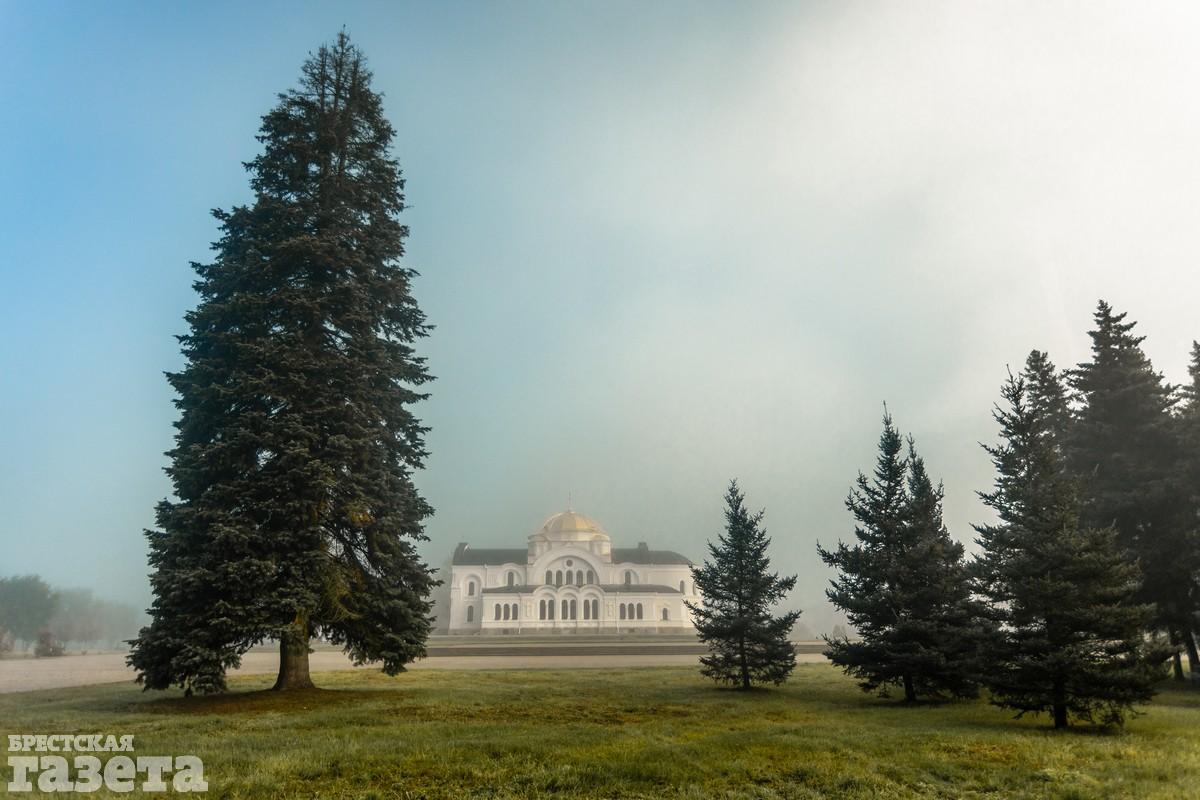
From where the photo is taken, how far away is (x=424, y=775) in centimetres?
900

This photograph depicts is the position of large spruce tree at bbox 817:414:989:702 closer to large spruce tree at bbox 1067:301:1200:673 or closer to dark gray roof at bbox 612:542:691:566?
large spruce tree at bbox 1067:301:1200:673

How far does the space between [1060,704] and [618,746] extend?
9596 mm

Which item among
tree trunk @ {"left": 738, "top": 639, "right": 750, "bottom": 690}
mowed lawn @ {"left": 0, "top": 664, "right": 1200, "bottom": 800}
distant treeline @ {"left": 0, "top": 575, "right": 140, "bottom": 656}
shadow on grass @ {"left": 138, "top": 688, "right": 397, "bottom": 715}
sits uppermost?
mowed lawn @ {"left": 0, "top": 664, "right": 1200, "bottom": 800}

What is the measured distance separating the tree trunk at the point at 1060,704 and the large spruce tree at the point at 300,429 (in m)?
14.9

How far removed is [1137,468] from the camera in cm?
2327

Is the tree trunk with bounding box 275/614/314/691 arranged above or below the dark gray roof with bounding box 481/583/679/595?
above

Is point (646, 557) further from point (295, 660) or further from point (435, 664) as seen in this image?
point (295, 660)

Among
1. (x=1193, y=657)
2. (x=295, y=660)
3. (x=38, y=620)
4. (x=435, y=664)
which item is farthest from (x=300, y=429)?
(x=38, y=620)

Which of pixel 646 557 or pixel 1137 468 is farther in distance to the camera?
pixel 646 557

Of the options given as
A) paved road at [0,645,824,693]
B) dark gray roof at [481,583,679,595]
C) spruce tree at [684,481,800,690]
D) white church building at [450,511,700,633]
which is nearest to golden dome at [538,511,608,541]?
white church building at [450,511,700,633]

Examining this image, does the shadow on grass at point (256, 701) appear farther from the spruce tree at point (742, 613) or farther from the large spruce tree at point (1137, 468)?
the large spruce tree at point (1137, 468)

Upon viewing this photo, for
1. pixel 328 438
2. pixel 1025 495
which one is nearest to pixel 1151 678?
pixel 1025 495

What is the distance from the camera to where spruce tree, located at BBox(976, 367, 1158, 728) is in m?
13.2

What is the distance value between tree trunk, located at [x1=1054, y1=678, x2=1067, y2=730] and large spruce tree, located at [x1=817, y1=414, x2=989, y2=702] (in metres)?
3.04
